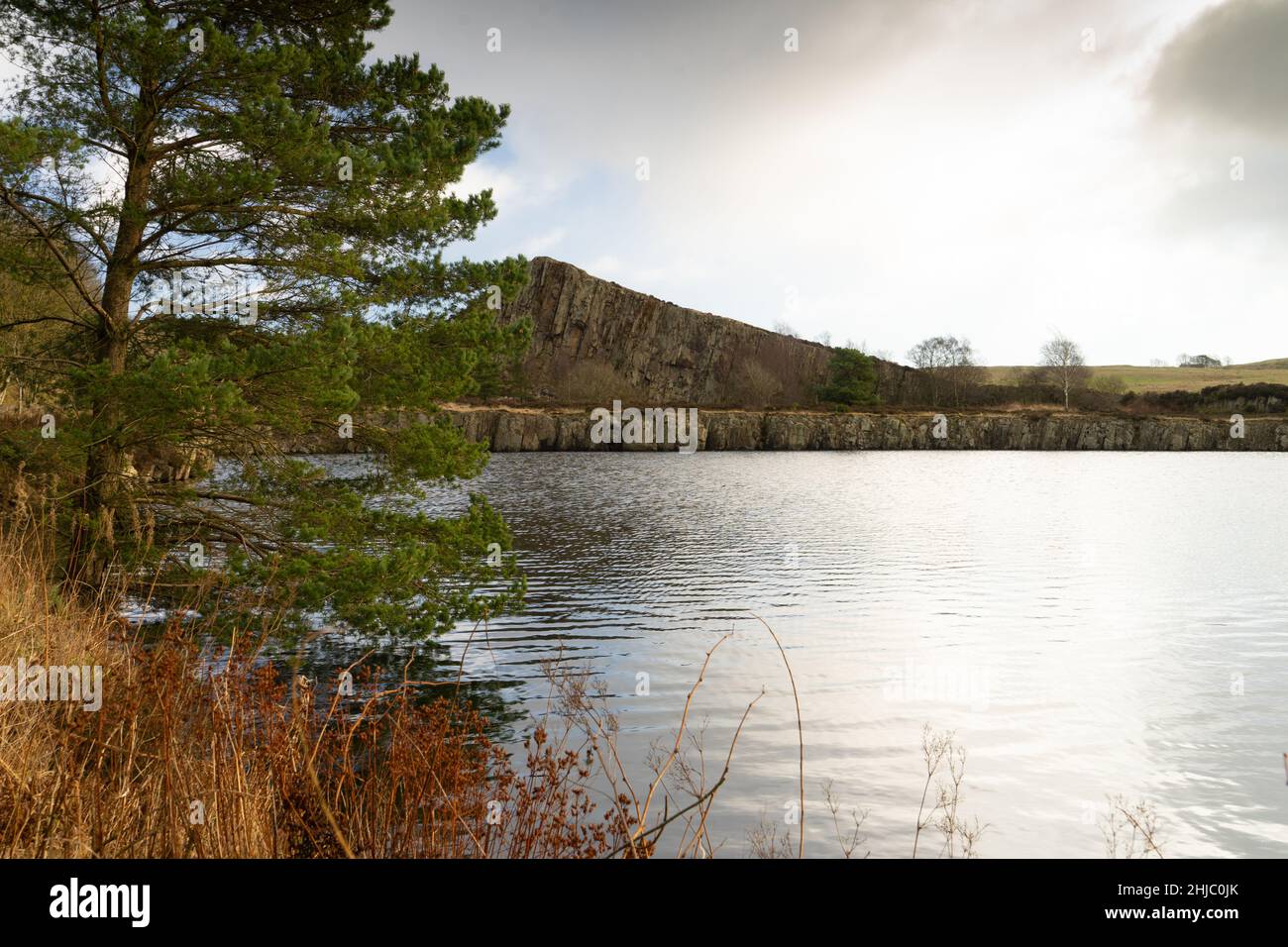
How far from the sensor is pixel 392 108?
37.8ft

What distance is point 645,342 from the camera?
140875 mm

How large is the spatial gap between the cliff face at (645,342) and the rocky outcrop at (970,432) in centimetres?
4709

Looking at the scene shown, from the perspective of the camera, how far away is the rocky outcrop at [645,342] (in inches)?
5438

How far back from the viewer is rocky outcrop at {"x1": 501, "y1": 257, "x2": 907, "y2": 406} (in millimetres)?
138125

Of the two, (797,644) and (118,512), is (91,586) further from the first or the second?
(797,644)

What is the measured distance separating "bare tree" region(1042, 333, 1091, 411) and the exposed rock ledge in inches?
654

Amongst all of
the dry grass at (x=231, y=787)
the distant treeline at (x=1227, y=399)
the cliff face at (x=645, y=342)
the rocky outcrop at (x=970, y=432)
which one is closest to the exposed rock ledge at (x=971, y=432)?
the rocky outcrop at (x=970, y=432)

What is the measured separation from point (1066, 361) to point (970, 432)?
2243 centimetres

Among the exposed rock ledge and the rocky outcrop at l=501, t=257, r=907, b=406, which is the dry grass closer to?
the exposed rock ledge

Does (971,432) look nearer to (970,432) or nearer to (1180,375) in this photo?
(970,432)

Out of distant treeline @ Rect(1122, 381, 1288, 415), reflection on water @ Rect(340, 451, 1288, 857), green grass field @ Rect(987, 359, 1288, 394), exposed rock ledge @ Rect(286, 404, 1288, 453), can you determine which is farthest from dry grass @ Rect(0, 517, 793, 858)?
green grass field @ Rect(987, 359, 1288, 394)

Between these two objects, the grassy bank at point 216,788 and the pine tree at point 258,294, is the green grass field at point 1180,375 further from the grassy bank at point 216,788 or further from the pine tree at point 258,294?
the grassy bank at point 216,788
